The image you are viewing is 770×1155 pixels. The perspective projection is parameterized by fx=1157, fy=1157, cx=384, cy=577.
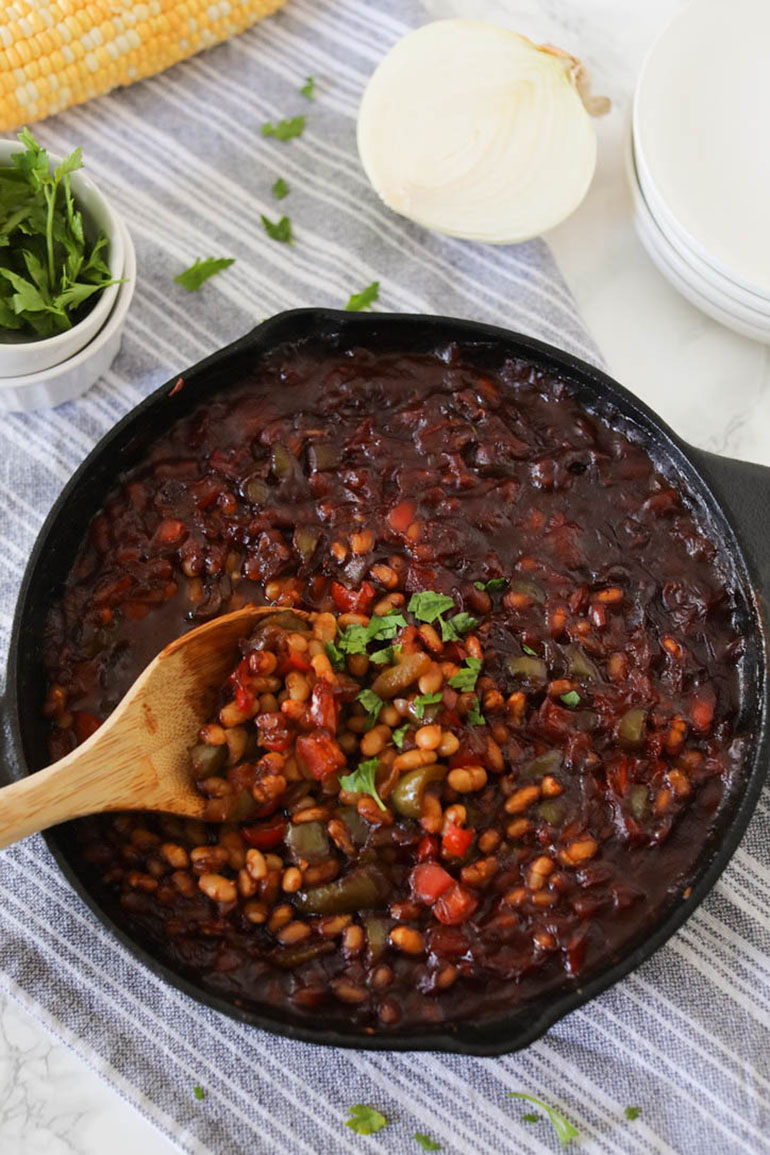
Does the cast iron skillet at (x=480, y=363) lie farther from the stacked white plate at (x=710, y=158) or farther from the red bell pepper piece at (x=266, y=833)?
the stacked white plate at (x=710, y=158)

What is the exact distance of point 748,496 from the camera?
12.4 feet

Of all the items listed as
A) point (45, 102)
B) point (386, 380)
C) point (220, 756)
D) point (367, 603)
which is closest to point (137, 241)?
point (45, 102)

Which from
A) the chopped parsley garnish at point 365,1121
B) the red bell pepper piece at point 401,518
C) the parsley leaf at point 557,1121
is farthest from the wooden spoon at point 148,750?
the parsley leaf at point 557,1121

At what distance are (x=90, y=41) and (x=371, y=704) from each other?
281cm

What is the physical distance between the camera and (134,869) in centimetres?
336

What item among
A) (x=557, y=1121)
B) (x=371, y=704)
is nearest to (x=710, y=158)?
(x=371, y=704)

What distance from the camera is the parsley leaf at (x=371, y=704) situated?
3.42m

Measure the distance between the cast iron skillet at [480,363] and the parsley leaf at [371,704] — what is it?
0.84m

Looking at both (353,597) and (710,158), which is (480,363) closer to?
(353,597)

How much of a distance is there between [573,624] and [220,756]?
114cm

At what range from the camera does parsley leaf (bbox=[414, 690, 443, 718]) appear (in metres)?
3.34

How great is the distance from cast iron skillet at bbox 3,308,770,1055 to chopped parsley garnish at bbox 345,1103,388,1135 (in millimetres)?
526

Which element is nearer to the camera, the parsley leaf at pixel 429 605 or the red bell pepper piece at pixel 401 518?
the parsley leaf at pixel 429 605

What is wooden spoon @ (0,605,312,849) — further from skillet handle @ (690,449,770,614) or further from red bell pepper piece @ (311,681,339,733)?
skillet handle @ (690,449,770,614)
